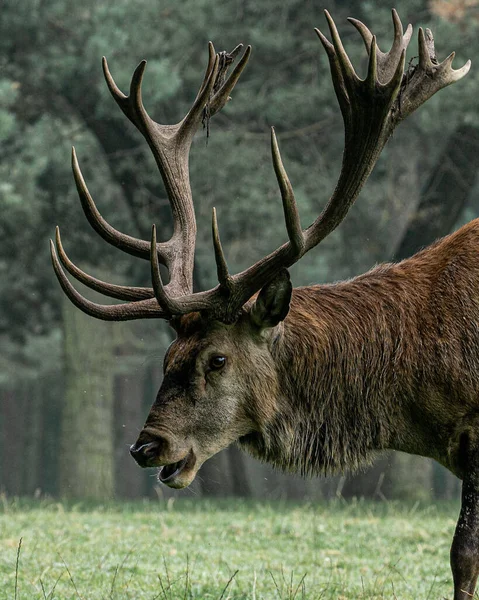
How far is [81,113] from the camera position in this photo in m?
14.8

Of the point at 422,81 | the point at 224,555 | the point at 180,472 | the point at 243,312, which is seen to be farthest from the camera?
the point at 224,555

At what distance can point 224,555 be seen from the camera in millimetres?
7055

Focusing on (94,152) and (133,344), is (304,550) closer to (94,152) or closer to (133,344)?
(94,152)

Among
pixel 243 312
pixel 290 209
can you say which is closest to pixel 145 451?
pixel 243 312

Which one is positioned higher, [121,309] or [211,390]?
[121,309]

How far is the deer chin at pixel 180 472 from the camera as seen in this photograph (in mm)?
4641

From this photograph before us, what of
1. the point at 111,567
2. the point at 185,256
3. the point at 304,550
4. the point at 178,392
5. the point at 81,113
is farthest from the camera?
the point at 81,113

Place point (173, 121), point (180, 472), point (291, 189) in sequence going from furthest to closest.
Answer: point (173, 121)
point (180, 472)
point (291, 189)

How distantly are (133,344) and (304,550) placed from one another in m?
17.5

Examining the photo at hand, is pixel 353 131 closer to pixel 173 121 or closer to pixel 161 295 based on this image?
pixel 161 295

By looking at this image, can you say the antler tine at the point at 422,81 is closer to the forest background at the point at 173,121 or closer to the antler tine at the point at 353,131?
the antler tine at the point at 353,131

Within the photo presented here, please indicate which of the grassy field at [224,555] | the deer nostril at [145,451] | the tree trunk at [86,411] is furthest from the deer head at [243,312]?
the tree trunk at [86,411]

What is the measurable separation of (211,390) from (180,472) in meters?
0.39

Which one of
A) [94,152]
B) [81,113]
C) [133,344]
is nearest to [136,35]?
[81,113]
